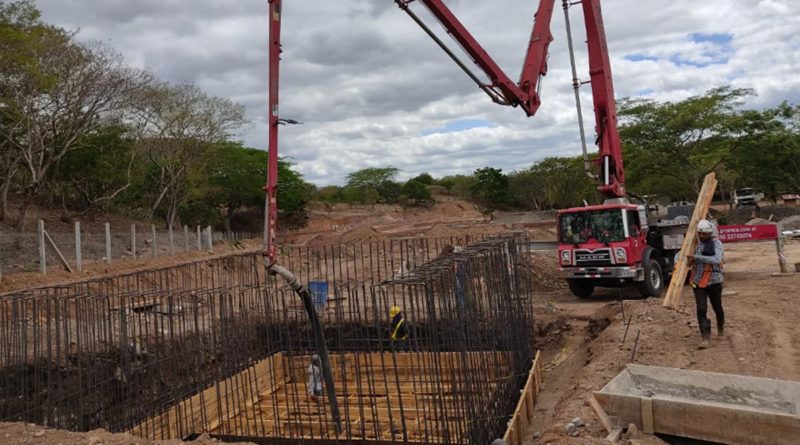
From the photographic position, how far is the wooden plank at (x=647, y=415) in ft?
13.1

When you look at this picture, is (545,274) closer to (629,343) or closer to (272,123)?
(629,343)

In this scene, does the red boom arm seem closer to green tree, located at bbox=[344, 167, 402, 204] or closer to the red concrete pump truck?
the red concrete pump truck

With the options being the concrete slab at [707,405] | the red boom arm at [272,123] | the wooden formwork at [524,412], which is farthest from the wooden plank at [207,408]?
the concrete slab at [707,405]

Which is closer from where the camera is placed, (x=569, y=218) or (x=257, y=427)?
(x=257, y=427)

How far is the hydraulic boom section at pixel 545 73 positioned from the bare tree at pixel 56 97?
12.1 metres

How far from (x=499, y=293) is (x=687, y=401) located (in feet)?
9.81

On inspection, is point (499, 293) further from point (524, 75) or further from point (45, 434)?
point (524, 75)

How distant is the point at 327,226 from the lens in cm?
4122

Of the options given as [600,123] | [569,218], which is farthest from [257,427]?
[600,123]

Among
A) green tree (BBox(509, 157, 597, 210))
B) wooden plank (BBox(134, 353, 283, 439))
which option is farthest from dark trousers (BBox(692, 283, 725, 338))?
green tree (BBox(509, 157, 597, 210))

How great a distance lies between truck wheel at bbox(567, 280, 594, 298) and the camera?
12125mm

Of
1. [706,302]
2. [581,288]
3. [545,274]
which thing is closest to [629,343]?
[706,302]

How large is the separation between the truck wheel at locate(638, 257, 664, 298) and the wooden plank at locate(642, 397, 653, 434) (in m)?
7.64

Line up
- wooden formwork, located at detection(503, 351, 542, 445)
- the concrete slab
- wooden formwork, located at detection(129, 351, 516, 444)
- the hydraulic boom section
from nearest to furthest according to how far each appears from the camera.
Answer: the concrete slab < wooden formwork, located at detection(503, 351, 542, 445) < wooden formwork, located at detection(129, 351, 516, 444) < the hydraulic boom section
